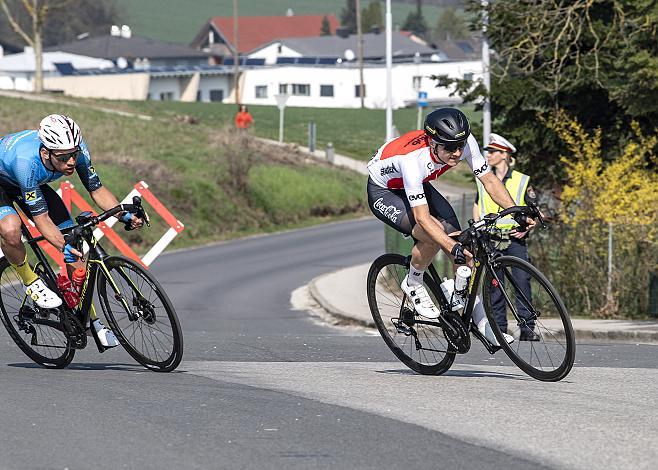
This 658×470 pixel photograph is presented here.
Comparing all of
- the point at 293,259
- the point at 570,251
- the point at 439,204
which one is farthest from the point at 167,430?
the point at 293,259

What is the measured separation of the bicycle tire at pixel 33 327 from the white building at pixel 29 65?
121 meters

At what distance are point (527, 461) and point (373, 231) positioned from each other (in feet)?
120

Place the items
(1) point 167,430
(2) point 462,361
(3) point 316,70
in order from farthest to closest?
(3) point 316,70
(2) point 462,361
(1) point 167,430

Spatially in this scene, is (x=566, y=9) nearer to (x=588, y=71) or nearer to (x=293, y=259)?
(x=588, y=71)

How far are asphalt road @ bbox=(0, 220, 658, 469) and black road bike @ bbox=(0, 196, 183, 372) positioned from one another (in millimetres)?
196

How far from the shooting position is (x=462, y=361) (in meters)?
10.9

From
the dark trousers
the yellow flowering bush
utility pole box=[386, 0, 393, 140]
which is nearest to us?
the dark trousers

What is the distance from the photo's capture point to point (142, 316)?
8758 millimetres

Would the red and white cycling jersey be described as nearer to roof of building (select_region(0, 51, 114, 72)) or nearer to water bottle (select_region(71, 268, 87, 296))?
water bottle (select_region(71, 268, 87, 296))

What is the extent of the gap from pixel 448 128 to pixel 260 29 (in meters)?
169

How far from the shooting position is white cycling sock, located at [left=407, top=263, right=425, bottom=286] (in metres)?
9.13

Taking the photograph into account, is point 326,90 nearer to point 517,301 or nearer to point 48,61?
point 48,61

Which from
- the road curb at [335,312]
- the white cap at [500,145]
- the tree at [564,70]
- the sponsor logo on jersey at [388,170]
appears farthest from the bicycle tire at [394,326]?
the tree at [564,70]

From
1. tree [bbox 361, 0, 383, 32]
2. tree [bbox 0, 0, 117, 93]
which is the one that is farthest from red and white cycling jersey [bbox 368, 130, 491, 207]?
tree [bbox 361, 0, 383, 32]
